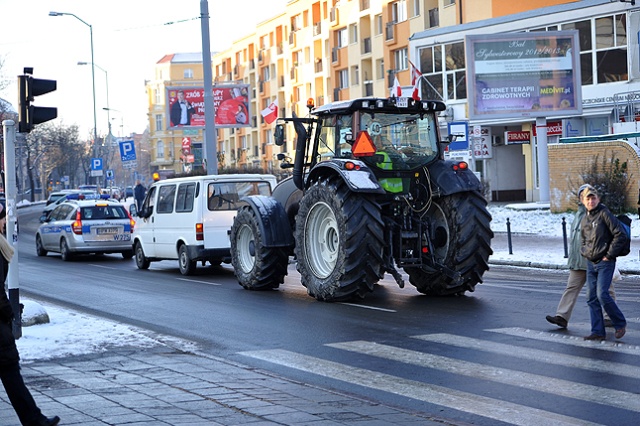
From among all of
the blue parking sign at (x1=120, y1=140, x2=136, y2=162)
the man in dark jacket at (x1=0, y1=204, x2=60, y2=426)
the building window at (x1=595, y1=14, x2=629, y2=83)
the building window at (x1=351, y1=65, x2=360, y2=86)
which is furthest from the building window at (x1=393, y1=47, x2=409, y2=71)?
the man in dark jacket at (x1=0, y1=204, x2=60, y2=426)

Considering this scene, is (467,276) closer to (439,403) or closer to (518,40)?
(439,403)

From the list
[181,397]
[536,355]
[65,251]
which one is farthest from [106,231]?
[181,397]

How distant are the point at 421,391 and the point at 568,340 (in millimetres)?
2905

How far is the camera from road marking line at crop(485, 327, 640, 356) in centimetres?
1016

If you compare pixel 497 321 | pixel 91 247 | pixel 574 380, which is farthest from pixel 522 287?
pixel 91 247

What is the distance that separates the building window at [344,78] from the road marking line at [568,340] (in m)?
Answer: 65.3

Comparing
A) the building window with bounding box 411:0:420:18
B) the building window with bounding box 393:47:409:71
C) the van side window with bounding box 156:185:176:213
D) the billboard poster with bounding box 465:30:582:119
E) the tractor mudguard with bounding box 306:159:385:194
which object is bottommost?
the van side window with bounding box 156:185:176:213

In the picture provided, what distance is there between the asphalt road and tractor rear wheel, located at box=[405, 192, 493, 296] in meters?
0.41

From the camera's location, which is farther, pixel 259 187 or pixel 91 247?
pixel 91 247

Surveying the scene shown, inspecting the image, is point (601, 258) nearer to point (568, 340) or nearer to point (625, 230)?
point (625, 230)

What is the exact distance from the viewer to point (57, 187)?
A: 138250mm

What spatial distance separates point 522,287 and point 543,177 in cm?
2069

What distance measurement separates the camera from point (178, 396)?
318 inches

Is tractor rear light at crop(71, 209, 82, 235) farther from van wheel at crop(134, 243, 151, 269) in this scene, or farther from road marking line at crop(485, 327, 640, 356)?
road marking line at crop(485, 327, 640, 356)
